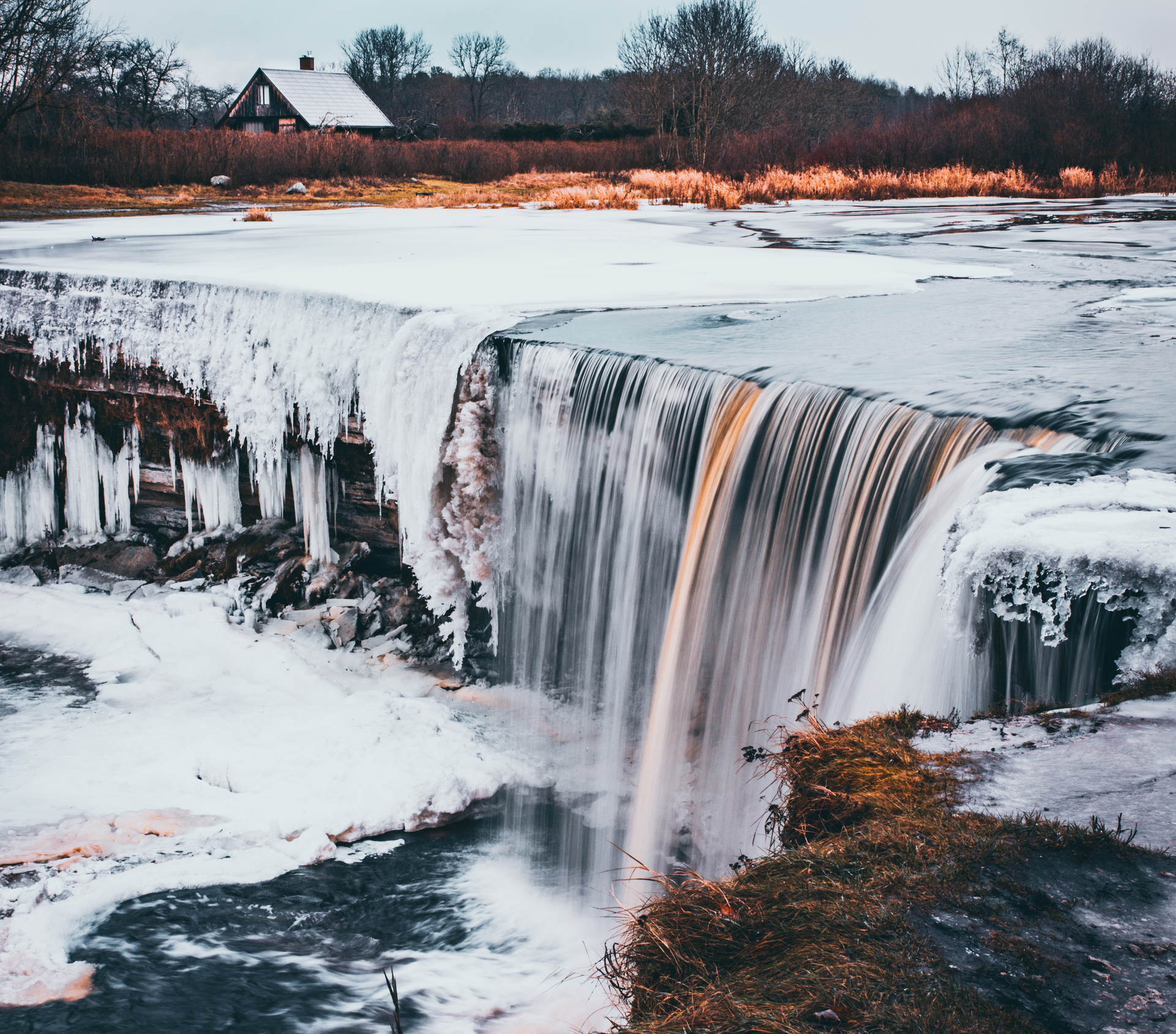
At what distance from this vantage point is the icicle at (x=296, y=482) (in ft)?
27.6

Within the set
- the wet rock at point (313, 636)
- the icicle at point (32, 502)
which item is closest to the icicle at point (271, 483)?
the wet rock at point (313, 636)

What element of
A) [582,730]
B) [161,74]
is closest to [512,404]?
[582,730]

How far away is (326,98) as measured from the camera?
1797 inches

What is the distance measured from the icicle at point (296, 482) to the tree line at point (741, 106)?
59.1ft

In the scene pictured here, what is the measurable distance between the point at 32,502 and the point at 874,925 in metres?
9.77

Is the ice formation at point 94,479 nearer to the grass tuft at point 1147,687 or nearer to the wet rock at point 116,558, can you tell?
the wet rock at point 116,558

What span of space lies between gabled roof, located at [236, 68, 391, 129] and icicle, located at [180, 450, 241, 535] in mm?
38447

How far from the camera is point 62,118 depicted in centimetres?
2169

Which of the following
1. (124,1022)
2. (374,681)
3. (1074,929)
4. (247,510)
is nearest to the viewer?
(1074,929)

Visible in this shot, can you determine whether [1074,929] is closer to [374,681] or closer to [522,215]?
[374,681]

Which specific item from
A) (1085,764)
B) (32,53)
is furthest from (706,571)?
(32,53)

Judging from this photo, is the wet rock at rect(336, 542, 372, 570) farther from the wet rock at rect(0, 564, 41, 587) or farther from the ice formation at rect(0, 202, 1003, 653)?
the wet rock at rect(0, 564, 41, 587)

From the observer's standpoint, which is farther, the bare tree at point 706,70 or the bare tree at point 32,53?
the bare tree at point 706,70

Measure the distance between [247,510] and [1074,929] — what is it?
8181 millimetres
